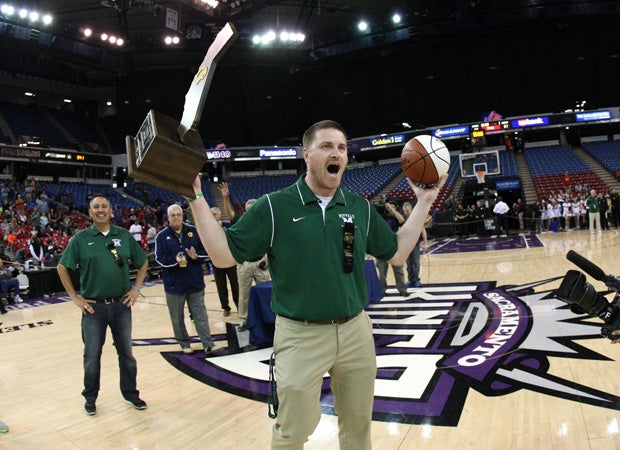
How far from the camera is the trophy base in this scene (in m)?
1.52

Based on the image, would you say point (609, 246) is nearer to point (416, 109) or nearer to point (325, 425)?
point (325, 425)

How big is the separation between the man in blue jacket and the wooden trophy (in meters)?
3.56

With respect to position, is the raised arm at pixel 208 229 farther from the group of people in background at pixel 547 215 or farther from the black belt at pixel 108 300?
the group of people in background at pixel 547 215

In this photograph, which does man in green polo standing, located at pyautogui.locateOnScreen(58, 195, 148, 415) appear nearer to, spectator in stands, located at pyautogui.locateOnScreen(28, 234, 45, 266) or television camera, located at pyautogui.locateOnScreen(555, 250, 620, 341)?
television camera, located at pyautogui.locateOnScreen(555, 250, 620, 341)

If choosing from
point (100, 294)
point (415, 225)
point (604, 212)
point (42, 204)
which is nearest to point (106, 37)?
point (42, 204)

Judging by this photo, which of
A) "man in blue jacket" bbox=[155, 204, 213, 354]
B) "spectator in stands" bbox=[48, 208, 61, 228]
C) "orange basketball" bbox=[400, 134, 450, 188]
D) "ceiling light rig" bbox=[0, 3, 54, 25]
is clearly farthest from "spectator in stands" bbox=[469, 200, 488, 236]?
"ceiling light rig" bbox=[0, 3, 54, 25]

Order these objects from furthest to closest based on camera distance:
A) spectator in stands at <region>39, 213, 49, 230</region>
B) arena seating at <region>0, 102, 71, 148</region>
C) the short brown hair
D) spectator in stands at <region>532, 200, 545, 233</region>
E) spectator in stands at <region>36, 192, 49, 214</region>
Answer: arena seating at <region>0, 102, 71, 148</region> → spectator in stands at <region>532, 200, 545, 233</region> → spectator in stands at <region>36, 192, 49, 214</region> → spectator in stands at <region>39, 213, 49, 230</region> → the short brown hair

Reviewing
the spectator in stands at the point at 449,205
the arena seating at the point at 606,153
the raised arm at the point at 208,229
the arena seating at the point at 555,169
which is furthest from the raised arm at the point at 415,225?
the arena seating at the point at 606,153

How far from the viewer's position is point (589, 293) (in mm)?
2199

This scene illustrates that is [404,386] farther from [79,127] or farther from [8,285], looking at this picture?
[79,127]

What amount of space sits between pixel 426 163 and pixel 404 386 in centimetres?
221

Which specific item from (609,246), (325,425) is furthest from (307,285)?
(609,246)

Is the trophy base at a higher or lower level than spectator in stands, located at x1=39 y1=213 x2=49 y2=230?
lower

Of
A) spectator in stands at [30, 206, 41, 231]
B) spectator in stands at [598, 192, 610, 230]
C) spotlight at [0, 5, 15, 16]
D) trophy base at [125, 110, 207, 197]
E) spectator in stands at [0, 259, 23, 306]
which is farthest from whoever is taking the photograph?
spotlight at [0, 5, 15, 16]
